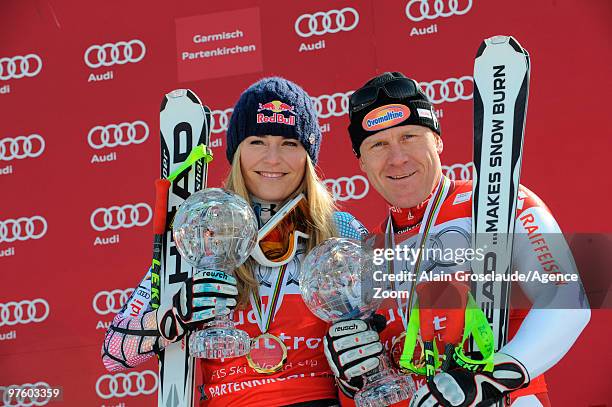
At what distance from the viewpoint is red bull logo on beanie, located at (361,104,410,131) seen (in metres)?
2.34

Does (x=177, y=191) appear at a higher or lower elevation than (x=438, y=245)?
higher

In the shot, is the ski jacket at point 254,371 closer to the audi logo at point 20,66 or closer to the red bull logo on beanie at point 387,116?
the red bull logo on beanie at point 387,116

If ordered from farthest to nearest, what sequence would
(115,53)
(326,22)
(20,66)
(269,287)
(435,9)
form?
(20,66)
(115,53)
(326,22)
(435,9)
(269,287)

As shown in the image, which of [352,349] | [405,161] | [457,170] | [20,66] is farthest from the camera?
[20,66]

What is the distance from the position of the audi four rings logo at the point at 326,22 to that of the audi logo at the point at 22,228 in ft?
5.53

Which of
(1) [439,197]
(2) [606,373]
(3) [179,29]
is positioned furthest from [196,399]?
(3) [179,29]

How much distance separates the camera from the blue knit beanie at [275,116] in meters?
2.58

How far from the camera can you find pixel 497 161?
2.27 meters

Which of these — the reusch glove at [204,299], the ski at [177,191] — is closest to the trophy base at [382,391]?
Result: the reusch glove at [204,299]

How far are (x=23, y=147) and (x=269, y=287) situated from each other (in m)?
2.57

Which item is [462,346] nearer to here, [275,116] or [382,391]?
[382,391]

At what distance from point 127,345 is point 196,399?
0.33m

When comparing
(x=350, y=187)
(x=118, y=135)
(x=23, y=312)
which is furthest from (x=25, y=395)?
(x=350, y=187)

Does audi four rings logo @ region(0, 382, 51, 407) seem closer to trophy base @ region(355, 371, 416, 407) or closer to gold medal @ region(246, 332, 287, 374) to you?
gold medal @ region(246, 332, 287, 374)
